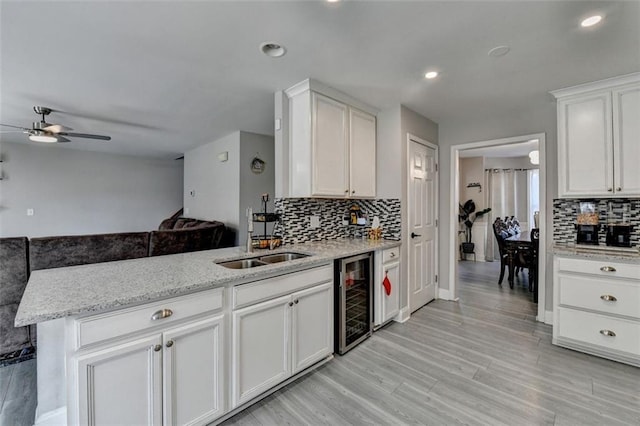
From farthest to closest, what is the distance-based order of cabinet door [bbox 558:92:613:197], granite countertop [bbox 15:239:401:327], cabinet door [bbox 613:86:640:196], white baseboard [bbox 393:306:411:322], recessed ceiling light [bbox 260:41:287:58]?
white baseboard [bbox 393:306:411:322]
cabinet door [bbox 558:92:613:197]
cabinet door [bbox 613:86:640:196]
recessed ceiling light [bbox 260:41:287:58]
granite countertop [bbox 15:239:401:327]

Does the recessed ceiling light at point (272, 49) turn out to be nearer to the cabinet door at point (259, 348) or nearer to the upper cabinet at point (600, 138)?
the cabinet door at point (259, 348)

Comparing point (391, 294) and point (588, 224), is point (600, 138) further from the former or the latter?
point (391, 294)

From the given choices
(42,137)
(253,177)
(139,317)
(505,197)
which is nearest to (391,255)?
(139,317)

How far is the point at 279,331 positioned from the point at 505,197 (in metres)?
6.54

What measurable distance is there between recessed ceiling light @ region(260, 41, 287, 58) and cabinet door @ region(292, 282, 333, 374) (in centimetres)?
177

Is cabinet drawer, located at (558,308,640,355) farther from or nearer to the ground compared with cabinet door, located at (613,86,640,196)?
nearer to the ground

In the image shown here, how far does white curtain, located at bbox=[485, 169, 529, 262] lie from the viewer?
645 cm

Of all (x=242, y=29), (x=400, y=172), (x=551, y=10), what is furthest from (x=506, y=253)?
(x=242, y=29)

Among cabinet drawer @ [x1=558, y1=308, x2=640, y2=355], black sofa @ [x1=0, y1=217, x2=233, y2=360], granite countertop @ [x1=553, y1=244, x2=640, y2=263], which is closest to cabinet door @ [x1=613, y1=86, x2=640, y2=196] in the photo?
granite countertop @ [x1=553, y1=244, x2=640, y2=263]

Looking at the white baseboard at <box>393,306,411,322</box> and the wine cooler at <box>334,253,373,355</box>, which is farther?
the white baseboard at <box>393,306,411,322</box>

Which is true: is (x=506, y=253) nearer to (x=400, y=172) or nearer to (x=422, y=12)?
(x=400, y=172)

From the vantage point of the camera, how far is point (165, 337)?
4.61 feet

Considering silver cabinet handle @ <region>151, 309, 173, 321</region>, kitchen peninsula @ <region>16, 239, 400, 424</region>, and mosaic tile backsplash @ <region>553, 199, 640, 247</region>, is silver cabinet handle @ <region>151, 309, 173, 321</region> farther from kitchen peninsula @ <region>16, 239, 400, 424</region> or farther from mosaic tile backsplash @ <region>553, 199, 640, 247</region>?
mosaic tile backsplash @ <region>553, 199, 640, 247</region>

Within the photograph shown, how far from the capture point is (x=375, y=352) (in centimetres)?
249
